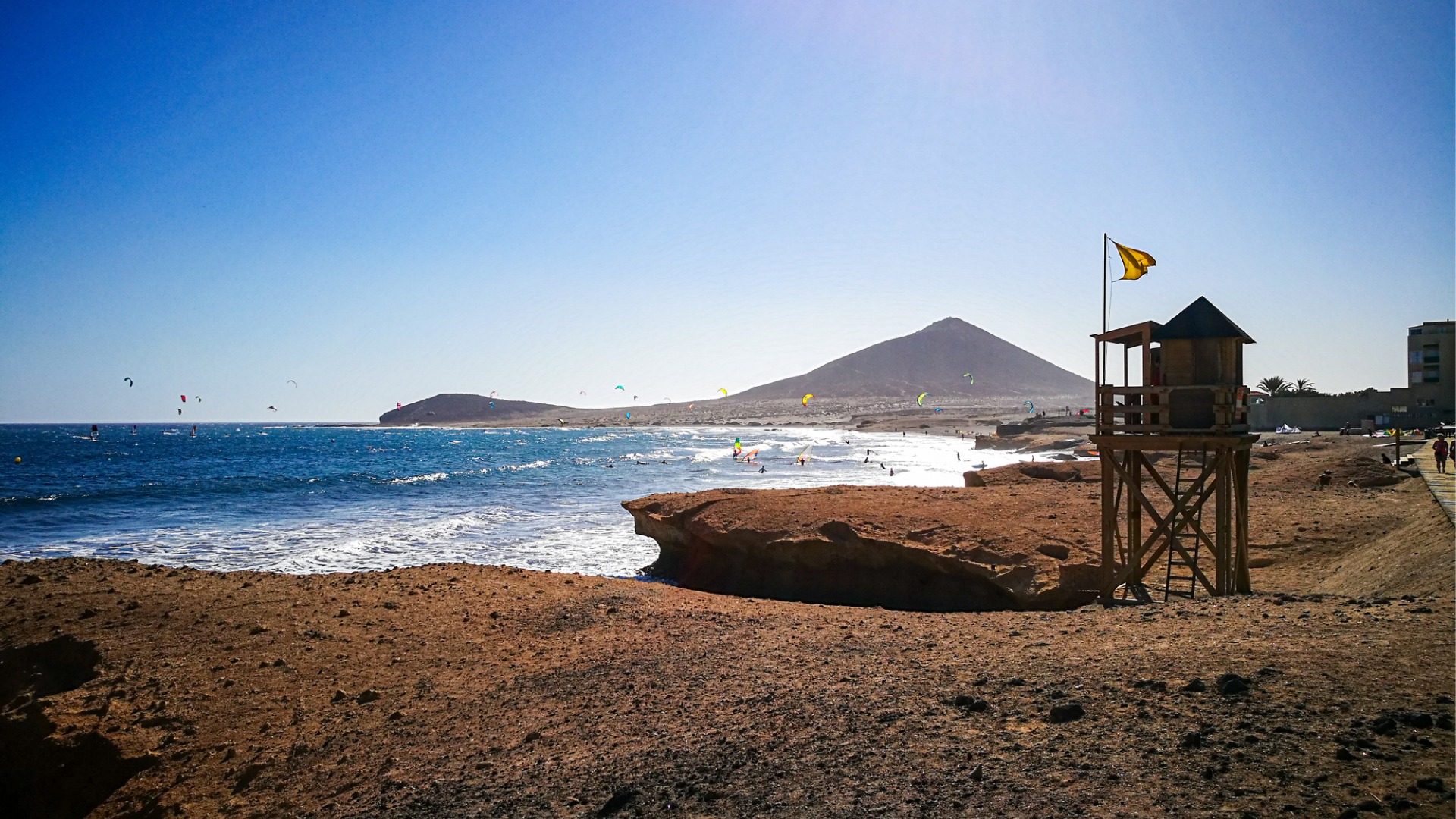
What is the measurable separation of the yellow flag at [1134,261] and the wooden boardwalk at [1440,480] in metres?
6.39

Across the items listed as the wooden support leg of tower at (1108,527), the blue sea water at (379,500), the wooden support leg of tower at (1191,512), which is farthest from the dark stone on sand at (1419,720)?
the blue sea water at (379,500)

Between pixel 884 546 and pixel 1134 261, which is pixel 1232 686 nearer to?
pixel 884 546

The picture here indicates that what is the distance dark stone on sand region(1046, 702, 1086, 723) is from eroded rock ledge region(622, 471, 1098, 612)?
21.0 ft

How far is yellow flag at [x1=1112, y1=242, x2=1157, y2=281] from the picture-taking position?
1438 cm

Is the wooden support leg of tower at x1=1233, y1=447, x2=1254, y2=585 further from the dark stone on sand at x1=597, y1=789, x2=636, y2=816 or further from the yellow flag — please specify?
the dark stone on sand at x1=597, y1=789, x2=636, y2=816

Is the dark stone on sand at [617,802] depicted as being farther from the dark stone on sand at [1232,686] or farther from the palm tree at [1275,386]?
the palm tree at [1275,386]

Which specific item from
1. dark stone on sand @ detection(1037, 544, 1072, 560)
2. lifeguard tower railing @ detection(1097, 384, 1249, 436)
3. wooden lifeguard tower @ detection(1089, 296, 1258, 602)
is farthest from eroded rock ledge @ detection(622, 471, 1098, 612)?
lifeguard tower railing @ detection(1097, 384, 1249, 436)

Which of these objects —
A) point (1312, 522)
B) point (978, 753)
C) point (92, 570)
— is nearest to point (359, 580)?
point (92, 570)

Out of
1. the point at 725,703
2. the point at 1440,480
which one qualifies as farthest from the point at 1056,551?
the point at 1440,480

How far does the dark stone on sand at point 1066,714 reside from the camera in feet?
21.6

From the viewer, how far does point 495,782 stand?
22.9 ft

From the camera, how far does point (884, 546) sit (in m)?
15.3

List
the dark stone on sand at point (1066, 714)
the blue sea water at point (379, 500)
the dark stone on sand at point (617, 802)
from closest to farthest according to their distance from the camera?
the dark stone on sand at point (617, 802) < the dark stone on sand at point (1066, 714) < the blue sea water at point (379, 500)

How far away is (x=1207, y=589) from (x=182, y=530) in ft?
105
